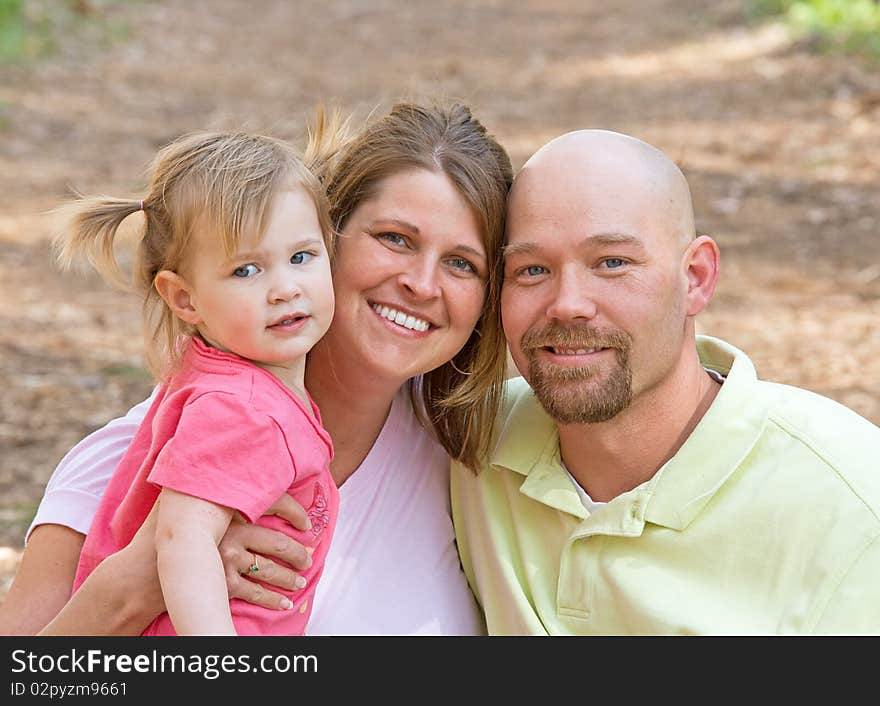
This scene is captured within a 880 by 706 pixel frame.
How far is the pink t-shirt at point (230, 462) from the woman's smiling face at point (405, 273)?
0.25 meters

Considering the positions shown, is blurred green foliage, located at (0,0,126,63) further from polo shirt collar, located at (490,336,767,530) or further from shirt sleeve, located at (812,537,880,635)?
shirt sleeve, located at (812,537,880,635)

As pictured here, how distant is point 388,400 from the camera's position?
3.53 m

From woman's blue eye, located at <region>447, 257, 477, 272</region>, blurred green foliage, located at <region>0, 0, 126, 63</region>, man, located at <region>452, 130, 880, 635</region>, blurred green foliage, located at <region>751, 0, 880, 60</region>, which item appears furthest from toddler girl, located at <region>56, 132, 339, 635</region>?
blurred green foliage, located at <region>0, 0, 126, 63</region>

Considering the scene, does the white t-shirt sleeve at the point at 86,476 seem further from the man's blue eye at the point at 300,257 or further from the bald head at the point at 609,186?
the bald head at the point at 609,186

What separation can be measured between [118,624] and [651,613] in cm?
121

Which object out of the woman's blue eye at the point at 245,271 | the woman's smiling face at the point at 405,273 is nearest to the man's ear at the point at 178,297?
the woman's blue eye at the point at 245,271

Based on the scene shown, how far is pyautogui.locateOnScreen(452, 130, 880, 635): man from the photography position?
9.49 ft

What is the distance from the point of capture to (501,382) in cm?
356

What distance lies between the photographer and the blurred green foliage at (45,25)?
1325 centimetres

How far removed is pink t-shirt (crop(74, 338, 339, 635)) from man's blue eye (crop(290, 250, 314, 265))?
25 centimetres

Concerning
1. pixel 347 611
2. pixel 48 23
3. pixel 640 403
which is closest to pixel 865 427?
pixel 640 403

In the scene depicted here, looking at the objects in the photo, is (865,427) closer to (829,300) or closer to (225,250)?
(225,250)

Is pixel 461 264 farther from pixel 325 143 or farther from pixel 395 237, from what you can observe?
pixel 325 143
